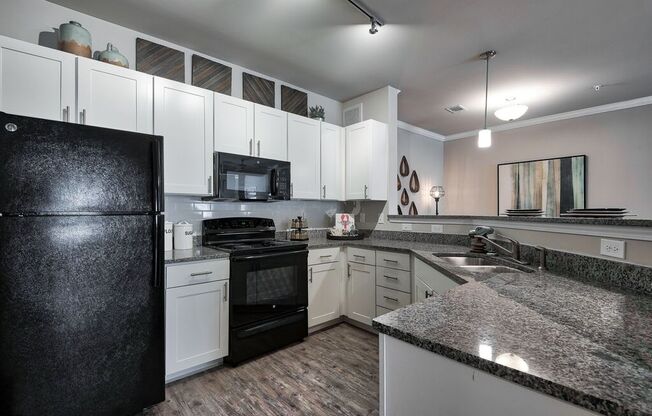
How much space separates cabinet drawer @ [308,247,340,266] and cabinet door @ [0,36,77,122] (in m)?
2.04

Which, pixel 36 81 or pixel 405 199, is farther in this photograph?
pixel 405 199

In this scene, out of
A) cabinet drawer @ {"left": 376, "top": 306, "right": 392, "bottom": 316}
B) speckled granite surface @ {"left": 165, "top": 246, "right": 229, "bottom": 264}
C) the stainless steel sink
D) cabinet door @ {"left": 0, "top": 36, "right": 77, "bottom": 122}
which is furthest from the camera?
cabinet drawer @ {"left": 376, "top": 306, "right": 392, "bottom": 316}

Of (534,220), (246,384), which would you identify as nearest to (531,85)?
(534,220)

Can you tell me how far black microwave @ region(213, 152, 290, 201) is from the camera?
2.54 meters

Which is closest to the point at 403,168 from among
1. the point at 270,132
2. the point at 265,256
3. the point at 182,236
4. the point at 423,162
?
the point at 423,162

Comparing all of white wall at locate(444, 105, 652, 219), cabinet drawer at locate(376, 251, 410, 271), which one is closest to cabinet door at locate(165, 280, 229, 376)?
cabinet drawer at locate(376, 251, 410, 271)

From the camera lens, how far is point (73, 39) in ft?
6.35

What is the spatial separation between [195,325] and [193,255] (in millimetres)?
496

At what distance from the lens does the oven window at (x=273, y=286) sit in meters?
2.36

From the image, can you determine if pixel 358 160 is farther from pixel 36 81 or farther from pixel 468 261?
pixel 36 81

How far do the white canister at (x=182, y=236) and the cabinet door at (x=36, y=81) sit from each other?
3.25ft

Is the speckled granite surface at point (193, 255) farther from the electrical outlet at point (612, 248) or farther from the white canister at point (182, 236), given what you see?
the electrical outlet at point (612, 248)

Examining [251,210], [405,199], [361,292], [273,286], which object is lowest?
[361,292]

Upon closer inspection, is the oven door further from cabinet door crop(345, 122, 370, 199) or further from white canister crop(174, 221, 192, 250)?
cabinet door crop(345, 122, 370, 199)
